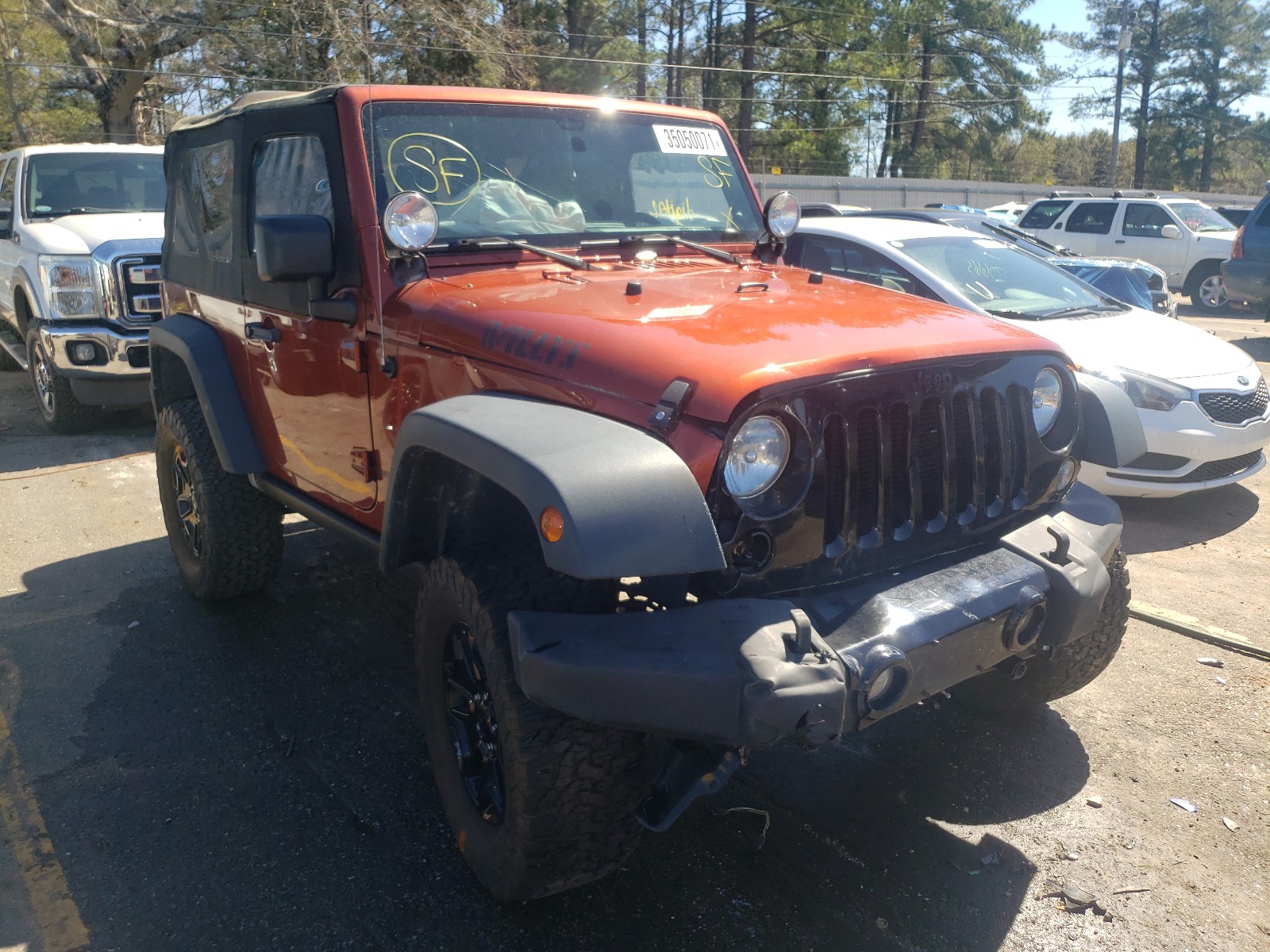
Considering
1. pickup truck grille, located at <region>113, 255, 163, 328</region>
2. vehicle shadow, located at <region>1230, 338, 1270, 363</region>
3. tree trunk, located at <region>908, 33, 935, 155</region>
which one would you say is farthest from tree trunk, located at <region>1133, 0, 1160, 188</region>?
pickup truck grille, located at <region>113, 255, 163, 328</region>

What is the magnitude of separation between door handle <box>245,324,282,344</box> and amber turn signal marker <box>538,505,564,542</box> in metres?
2.09

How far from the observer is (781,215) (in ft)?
13.6

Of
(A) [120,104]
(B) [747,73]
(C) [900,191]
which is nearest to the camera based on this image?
(A) [120,104]

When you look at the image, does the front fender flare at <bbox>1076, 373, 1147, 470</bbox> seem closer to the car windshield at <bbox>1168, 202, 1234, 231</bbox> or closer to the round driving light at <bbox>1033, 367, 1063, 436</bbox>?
the round driving light at <bbox>1033, 367, 1063, 436</bbox>

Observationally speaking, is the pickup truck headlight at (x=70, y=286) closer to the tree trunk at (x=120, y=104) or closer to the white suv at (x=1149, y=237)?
the white suv at (x=1149, y=237)

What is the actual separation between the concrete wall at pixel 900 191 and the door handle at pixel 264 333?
85.2 ft

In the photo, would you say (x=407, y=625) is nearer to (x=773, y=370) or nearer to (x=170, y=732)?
(x=170, y=732)

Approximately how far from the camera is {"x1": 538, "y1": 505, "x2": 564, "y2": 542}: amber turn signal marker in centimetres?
218

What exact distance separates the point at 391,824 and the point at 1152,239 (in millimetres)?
16561

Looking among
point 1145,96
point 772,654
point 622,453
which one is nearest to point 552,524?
point 622,453

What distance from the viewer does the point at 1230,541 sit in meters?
5.79

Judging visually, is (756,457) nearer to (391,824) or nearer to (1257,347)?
(391,824)

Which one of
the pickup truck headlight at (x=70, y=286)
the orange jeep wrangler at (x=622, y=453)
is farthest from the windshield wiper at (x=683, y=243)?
the pickup truck headlight at (x=70, y=286)

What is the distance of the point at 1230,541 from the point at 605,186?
4229 millimetres
